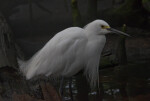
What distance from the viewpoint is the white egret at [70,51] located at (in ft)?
16.5

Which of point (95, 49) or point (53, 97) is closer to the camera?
point (53, 97)

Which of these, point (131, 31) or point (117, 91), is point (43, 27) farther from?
point (117, 91)

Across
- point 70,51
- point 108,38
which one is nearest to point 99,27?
point 70,51

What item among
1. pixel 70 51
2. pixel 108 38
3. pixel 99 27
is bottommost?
pixel 108 38

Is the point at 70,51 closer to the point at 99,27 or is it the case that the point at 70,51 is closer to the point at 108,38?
the point at 99,27

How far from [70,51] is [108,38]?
363 centimetres

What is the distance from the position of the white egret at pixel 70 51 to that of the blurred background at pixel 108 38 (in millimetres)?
282

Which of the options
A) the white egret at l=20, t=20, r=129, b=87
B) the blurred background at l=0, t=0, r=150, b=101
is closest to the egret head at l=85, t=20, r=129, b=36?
the white egret at l=20, t=20, r=129, b=87

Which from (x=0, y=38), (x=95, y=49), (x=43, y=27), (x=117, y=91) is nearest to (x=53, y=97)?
(x=0, y=38)

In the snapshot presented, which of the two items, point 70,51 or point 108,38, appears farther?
point 108,38

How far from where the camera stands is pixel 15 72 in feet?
12.8

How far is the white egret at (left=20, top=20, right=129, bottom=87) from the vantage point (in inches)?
198

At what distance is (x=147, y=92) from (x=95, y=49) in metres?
1.10

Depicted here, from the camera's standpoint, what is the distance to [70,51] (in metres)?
5.11
